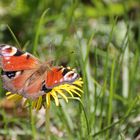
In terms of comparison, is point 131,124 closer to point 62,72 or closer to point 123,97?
point 123,97

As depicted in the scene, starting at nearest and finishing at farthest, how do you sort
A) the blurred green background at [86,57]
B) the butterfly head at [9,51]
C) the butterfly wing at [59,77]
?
1. the butterfly wing at [59,77]
2. the butterfly head at [9,51]
3. the blurred green background at [86,57]

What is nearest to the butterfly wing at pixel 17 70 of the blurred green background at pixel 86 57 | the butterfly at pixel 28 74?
the butterfly at pixel 28 74

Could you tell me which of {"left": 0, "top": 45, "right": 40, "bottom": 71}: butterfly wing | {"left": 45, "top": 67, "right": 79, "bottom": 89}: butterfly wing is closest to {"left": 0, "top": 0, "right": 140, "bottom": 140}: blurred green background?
{"left": 0, "top": 45, "right": 40, "bottom": 71}: butterfly wing

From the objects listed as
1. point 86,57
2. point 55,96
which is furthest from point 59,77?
point 86,57

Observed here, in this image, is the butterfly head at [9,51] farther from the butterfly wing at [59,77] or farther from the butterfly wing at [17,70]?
the butterfly wing at [59,77]

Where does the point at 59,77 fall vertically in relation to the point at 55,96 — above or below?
above

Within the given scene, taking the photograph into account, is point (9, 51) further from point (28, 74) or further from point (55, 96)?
point (55, 96)

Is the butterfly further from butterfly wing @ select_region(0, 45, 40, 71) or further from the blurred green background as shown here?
the blurred green background
